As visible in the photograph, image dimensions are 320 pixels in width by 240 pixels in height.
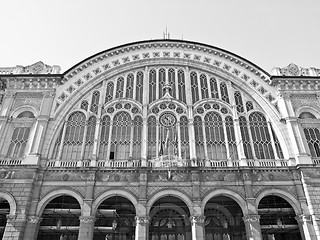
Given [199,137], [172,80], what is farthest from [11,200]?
[172,80]

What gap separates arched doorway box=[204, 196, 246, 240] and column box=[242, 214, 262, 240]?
3.28m

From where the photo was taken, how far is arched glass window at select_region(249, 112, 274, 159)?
79.9ft

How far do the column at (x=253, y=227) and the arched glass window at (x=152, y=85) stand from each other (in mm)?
14356

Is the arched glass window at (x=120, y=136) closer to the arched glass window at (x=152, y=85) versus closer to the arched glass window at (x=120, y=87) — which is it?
the arched glass window at (x=120, y=87)

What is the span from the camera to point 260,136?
25.3 meters

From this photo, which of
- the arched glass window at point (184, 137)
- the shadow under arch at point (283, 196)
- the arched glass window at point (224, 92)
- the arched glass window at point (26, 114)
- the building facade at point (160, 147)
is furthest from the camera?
the arched glass window at point (224, 92)

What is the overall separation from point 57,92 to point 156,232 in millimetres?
16935

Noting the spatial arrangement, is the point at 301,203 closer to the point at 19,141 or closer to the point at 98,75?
the point at 98,75

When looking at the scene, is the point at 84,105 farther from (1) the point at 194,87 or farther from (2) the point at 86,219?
(1) the point at 194,87

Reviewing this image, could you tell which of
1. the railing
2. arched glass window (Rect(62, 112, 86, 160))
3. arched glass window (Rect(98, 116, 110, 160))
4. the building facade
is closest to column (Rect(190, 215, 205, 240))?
the building facade

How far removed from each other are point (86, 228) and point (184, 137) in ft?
38.4

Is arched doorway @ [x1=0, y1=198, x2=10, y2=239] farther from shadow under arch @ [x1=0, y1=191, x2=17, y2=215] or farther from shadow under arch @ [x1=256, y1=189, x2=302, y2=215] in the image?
shadow under arch @ [x1=256, y1=189, x2=302, y2=215]

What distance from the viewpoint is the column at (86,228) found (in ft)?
63.9

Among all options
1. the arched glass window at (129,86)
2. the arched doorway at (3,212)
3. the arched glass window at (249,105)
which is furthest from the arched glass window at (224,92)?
the arched doorway at (3,212)
